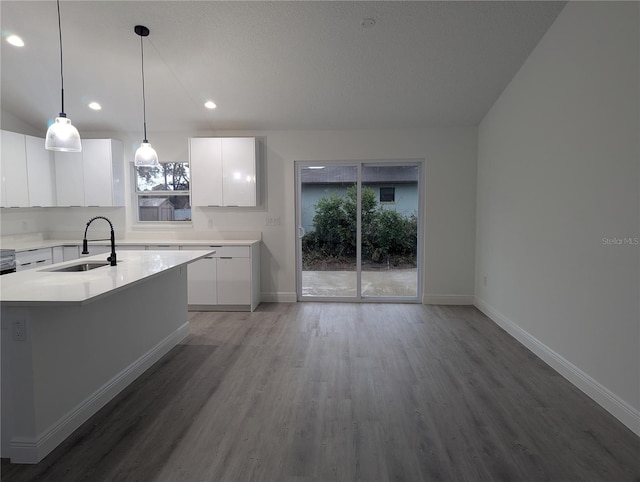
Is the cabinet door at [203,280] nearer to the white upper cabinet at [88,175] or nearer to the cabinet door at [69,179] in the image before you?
the white upper cabinet at [88,175]

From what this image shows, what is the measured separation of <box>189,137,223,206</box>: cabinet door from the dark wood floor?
6.95ft

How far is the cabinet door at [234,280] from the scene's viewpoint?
4789 millimetres

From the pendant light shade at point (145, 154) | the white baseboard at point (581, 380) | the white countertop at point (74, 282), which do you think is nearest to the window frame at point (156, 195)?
the pendant light shade at point (145, 154)

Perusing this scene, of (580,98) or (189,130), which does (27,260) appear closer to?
(189,130)

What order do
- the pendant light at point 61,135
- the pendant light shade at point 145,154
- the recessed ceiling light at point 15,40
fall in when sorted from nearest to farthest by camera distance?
the pendant light at point 61,135 < the pendant light shade at point 145,154 < the recessed ceiling light at point 15,40

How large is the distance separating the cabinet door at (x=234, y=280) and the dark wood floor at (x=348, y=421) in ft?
3.81

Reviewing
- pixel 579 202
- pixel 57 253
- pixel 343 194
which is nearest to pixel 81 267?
pixel 57 253

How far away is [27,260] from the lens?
431 cm

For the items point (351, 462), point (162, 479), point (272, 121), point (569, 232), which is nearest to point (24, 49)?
point (272, 121)

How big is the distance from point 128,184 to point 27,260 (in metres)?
1.59

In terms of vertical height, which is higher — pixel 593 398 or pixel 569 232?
pixel 569 232

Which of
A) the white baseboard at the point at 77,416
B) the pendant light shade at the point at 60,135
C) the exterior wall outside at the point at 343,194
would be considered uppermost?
the pendant light shade at the point at 60,135

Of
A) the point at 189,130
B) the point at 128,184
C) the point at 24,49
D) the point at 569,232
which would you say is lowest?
the point at 569,232

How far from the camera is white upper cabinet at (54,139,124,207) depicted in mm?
4992
